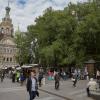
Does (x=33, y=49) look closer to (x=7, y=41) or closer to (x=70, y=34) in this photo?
(x=70, y=34)

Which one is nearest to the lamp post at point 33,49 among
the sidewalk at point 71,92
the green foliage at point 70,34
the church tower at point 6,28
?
the green foliage at point 70,34

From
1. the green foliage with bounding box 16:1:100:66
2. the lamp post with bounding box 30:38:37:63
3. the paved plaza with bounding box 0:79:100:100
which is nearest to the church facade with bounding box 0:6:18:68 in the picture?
the lamp post with bounding box 30:38:37:63

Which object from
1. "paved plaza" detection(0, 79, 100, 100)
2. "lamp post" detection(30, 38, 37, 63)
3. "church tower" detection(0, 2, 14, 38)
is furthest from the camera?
"church tower" detection(0, 2, 14, 38)

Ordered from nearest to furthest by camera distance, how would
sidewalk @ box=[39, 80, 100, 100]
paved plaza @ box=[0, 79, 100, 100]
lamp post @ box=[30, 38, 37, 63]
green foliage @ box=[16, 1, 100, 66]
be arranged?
sidewalk @ box=[39, 80, 100, 100] < paved plaza @ box=[0, 79, 100, 100] < green foliage @ box=[16, 1, 100, 66] < lamp post @ box=[30, 38, 37, 63]

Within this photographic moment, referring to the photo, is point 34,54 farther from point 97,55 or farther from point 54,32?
point 97,55

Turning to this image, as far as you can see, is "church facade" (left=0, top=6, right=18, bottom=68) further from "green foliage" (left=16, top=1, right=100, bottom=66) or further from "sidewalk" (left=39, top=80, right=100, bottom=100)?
"sidewalk" (left=39, top=80, right=100, bottom=100)

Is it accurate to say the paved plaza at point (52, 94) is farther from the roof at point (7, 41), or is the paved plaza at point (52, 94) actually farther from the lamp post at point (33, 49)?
the roof at point (7, 41)

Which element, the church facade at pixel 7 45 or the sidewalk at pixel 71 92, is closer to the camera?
the sidewalk at pixel 71 92

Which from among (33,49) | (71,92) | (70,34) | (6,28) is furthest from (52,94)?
(6,28)

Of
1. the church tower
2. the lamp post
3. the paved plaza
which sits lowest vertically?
the paved plaza

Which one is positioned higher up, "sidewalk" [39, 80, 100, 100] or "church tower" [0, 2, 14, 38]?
"church tower" [0, 2, 14, 38]

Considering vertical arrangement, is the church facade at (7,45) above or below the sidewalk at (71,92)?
above

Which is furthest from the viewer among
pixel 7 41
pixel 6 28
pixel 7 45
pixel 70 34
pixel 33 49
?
pixel 6 28

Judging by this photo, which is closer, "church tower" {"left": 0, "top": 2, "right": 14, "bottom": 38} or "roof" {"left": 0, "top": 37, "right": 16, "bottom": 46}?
"roof" {"left": 0, "top": 37, "right": 16, "bottom": 46}
